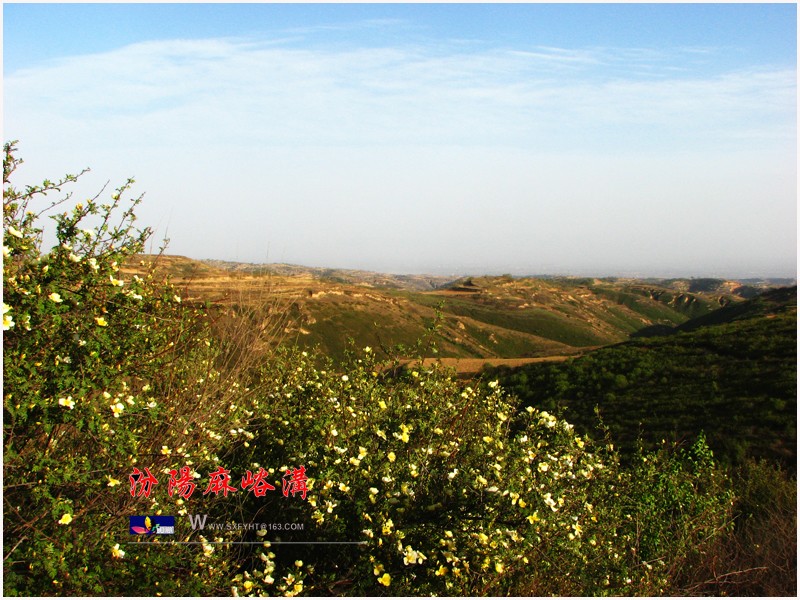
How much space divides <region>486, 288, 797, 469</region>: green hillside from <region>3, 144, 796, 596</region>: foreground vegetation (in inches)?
390

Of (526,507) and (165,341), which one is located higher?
(165,341)

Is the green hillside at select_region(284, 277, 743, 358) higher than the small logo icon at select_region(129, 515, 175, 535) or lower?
lower

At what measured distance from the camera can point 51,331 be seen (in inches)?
166

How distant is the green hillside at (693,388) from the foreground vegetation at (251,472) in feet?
32.5

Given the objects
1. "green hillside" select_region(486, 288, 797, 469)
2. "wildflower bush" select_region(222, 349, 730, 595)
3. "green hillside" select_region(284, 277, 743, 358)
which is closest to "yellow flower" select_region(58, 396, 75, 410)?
"wildflower bush" select_region(222, 349, 730, 595)

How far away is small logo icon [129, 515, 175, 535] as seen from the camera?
16.0 feet

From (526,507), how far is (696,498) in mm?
5270

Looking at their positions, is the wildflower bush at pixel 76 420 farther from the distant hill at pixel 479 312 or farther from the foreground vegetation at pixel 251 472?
the distant hill at pixel 479 312

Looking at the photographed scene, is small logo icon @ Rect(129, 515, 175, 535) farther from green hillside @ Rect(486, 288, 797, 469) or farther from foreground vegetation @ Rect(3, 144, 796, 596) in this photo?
green hillside @ Rect(486, 288, 797, 469)

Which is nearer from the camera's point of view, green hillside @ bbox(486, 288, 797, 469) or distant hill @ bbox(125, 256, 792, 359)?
distant hill @ bbox(125, 256, 792, 359)

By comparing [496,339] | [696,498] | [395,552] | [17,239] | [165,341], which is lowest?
[496,339]

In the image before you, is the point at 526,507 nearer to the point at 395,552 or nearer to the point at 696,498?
the point at 395,552

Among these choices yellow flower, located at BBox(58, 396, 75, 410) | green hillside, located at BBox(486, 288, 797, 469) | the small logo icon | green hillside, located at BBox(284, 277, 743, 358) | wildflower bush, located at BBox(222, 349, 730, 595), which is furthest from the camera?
green hillside, located at BBox(284, 277, 743, 358)

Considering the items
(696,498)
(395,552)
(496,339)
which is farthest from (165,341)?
(496,339)
